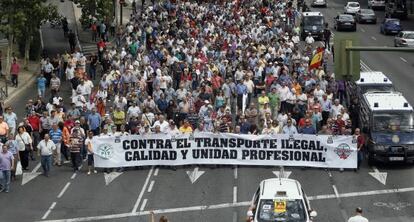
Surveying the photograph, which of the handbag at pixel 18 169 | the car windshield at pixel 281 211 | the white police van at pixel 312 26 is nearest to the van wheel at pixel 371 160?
the car windshield at pixel 281 211

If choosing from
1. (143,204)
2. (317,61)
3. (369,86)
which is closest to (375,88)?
(369,86)

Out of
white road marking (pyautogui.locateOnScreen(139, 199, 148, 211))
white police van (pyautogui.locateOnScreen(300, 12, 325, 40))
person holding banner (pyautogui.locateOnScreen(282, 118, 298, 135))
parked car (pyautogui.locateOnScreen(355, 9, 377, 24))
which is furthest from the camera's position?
parked car (pyautogui.locateOnScreen(355, 9, 377, 24))

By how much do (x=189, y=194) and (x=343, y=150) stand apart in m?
5.35

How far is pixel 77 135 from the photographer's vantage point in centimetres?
3073

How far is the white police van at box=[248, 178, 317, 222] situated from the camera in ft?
72.4

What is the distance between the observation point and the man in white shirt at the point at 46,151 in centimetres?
2989

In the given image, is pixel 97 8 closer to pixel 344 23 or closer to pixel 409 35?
pixel 409 35

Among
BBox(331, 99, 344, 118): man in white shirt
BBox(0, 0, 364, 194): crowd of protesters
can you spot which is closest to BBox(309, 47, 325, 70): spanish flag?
BBox(0, 0, 364, 194): crowd of protesters

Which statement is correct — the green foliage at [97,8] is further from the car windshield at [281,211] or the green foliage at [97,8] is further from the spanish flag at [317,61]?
the car windshield at [281,211]

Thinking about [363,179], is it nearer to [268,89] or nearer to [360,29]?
[268,89]

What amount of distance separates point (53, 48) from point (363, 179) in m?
30.7

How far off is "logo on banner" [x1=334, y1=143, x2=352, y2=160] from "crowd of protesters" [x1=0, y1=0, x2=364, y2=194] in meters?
0.47

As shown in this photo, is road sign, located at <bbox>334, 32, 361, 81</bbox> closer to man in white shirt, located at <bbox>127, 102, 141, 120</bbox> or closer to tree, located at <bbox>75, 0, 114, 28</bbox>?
man in white shirt, located at <bbox>127, 102, 141, 120</bbox>

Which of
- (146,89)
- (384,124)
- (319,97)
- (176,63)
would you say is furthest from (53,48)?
(384,124)
